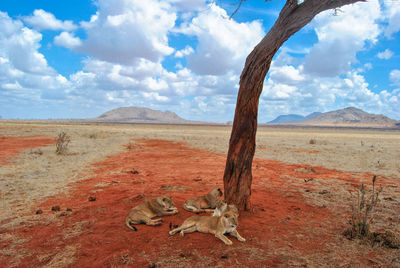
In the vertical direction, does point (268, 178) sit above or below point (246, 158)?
below

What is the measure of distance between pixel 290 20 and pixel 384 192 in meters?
6.68

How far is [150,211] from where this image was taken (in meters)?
5.58

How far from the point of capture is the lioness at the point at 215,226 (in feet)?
14.4

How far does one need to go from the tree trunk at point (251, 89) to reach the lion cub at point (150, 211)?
1414 mm

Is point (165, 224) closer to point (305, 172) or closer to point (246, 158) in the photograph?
point (246, 158)

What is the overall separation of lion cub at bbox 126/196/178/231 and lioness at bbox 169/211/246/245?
2.51 feet

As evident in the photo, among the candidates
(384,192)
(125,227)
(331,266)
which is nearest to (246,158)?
(331,266)

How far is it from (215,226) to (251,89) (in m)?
2.94

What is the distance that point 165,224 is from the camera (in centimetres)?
523

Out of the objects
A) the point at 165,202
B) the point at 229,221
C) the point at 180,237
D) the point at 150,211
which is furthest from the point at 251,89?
the point at 150,211

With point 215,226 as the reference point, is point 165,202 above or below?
above

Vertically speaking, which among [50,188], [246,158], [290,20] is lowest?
[50,188]

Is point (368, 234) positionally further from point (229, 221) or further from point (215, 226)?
point (215, 226)

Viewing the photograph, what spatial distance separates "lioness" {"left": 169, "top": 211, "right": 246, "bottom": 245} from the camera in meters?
4.40
